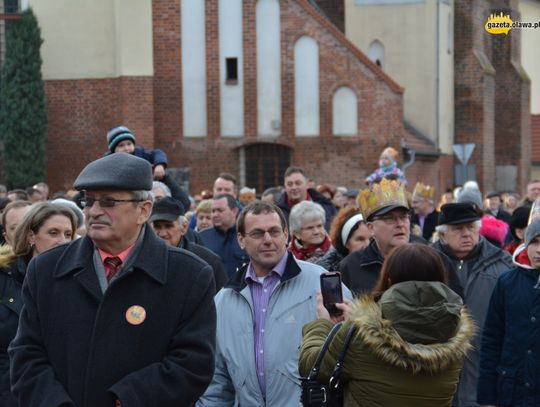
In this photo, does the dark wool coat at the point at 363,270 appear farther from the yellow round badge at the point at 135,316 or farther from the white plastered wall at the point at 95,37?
the white plastered wall at the point at 95,37

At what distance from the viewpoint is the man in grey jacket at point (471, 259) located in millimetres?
8469

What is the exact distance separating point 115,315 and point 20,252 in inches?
97.8

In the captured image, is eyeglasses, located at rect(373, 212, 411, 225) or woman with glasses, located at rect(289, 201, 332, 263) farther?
woman with glasses, located at rect(289, 201, 332, 263)

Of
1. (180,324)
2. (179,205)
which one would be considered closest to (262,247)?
(180,324)

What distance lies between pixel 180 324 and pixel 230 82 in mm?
27533

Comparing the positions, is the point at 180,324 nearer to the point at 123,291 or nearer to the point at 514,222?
the point at 123,291

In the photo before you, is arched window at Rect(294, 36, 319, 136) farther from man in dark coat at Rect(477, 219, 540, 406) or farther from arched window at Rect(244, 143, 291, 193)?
man in dark coat at Rect(477, 219, 540, 406)

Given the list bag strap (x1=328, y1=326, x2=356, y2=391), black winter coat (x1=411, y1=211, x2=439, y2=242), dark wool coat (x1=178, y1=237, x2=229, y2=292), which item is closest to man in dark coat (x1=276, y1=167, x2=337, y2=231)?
black winter coat (x1=411, y1=211, x2=439, y2=242)

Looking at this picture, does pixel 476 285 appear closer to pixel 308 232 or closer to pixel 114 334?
pixel 308 232

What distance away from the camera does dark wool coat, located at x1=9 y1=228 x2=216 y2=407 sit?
5082 mm

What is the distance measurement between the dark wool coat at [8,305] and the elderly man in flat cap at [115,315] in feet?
5.52

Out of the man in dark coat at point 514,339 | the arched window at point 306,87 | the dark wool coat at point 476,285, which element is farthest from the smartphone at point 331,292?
the arched window at point 306,87

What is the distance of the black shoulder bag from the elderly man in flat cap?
1.42 ft

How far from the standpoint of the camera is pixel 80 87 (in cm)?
3291
